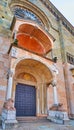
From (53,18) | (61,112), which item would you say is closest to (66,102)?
(61,112)

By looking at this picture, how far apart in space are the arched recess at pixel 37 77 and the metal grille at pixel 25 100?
0.24 m

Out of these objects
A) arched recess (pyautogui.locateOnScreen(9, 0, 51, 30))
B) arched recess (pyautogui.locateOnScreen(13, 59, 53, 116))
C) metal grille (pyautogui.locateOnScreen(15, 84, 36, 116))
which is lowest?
metal grille (pyautogui.locateOnScreen(15, 84, 36, 116))

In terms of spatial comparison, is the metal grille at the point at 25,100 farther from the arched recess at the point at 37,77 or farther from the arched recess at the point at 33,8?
the arched recess at the point at 33,8

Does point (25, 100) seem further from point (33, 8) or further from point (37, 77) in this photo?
point (33, 8)

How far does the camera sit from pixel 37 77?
8.19 m

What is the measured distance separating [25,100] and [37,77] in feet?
5.39

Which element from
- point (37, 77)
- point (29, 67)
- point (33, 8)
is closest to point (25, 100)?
point (37, 77)

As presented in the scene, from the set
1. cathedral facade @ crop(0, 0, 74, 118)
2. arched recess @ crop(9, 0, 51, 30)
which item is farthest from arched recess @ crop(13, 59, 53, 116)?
arched recess @ crop(9, 0, 51, 30)

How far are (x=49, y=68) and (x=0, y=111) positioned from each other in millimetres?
3414

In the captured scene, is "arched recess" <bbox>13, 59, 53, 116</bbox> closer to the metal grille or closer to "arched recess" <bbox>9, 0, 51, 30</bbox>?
the metal grille

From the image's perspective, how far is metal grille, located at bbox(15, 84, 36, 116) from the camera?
7004mm

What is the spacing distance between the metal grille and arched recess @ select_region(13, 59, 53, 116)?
9.3 inches

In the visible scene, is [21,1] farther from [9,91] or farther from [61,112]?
[61,112]

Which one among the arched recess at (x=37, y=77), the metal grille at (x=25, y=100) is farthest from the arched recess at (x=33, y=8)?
the metal grille at (x=25, y=100)
